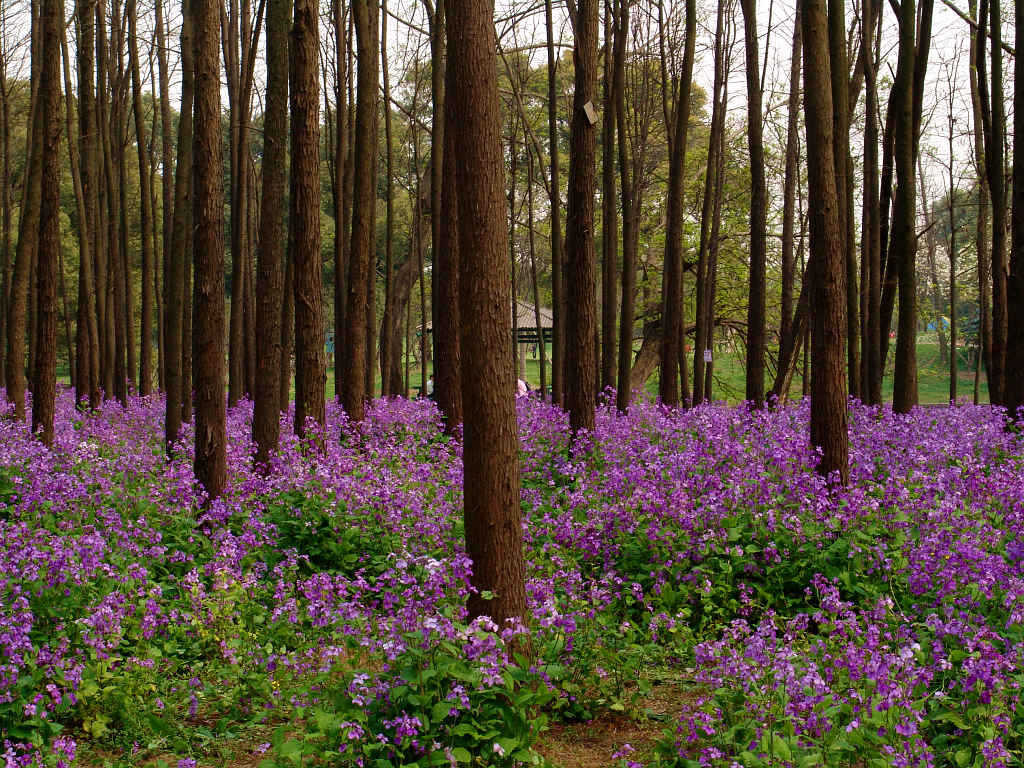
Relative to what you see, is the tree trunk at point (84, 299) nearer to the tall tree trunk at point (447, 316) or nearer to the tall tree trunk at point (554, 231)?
the tall tree trunk at point (447, 316)

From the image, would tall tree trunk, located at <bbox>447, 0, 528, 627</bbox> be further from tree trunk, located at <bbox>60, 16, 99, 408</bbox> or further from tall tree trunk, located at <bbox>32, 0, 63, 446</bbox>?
tree trunk, located at <bbox>60, 16, 99, 408</bbox>

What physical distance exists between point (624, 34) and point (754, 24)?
6.21 feet

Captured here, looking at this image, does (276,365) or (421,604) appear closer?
(421,604)

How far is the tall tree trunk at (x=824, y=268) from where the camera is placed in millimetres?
7887

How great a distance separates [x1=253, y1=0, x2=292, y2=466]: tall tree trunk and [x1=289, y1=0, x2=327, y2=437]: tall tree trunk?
0.16 m

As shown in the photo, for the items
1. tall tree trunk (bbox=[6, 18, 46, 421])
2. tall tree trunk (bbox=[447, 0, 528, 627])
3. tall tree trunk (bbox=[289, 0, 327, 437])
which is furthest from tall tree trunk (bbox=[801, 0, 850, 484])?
tall tree trunk (bbox=[6, 18, 46, 421])

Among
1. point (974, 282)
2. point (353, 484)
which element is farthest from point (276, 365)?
point (974, 282)

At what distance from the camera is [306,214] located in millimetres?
10352

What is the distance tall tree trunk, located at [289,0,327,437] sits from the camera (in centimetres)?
973

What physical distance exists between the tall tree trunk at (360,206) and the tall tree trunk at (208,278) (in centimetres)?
347

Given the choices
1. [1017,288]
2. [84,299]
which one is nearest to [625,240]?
[1017,288]

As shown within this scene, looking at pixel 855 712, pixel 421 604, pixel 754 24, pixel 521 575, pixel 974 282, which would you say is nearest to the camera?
pixel 855 712

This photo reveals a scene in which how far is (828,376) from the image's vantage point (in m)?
7.89

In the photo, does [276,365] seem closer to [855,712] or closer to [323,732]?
[323,732]
